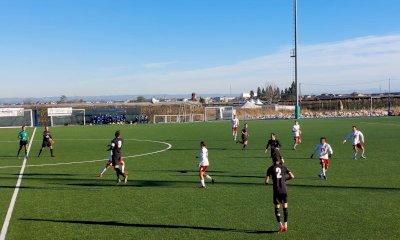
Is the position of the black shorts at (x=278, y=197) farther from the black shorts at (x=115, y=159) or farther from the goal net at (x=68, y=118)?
the goal net at (x=68, y=118)

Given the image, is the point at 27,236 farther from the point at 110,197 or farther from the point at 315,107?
the point at 315,107

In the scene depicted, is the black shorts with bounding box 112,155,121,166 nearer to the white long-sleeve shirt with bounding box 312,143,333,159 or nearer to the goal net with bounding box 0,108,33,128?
the white long-sleeve shirt with bounding box 312,143,333,159

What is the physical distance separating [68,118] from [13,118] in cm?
814

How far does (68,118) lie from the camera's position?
6366 cm

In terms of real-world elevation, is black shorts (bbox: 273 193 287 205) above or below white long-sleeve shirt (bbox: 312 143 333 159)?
below

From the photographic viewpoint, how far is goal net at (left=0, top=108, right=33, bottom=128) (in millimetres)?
60125

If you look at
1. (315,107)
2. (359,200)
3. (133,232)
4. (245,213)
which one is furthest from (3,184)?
(315,107)

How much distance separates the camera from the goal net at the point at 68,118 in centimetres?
6269

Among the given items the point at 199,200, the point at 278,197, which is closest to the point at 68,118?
the point at 199,200

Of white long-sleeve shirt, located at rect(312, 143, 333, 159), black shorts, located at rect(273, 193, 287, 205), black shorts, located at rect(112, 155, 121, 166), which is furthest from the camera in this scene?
white long-sleeve shirt, located at rect(312, 143, 333, 159)

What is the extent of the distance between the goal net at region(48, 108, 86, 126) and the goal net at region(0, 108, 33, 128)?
358 centimetres

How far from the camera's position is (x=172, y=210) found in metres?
12.2

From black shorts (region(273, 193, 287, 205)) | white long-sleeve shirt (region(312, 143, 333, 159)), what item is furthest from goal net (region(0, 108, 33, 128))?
black shorts (region(273, 193, 287, 205))

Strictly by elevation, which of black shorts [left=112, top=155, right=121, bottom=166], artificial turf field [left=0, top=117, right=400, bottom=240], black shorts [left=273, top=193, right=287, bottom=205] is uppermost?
black shorts [left=112, top=155, right=121, bottom=166]
